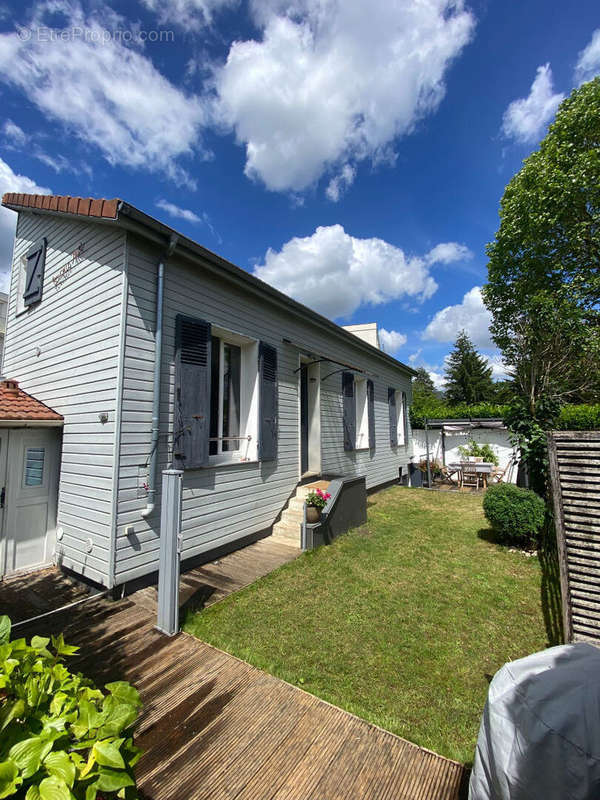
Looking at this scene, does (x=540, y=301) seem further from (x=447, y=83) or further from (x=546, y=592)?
(x=546, y=592)

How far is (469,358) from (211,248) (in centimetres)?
3458

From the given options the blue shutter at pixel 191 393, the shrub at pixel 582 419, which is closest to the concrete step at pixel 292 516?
the blue shutter at pixel 191 393

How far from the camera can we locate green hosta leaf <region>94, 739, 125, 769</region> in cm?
75

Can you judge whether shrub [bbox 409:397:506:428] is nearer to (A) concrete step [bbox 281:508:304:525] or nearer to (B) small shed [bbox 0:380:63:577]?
(A) concrete step [bbox 281:508:304:525]

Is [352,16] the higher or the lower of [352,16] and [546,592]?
the higher

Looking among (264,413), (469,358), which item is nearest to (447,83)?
(264,413)

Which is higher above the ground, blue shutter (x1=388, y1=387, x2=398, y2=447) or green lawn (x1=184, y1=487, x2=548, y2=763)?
blue shutter (x1=388, y1=387, x2=398, y2=447)

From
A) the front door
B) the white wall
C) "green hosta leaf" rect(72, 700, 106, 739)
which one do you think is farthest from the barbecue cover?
the white wall

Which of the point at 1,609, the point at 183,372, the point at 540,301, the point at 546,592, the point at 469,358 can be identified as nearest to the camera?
the point at 1,609

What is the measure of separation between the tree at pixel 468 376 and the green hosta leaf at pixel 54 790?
37415 millimetres

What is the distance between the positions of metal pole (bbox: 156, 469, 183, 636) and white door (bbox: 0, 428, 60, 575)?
2.62m

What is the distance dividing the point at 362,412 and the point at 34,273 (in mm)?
8388

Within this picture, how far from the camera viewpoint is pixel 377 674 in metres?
2.80

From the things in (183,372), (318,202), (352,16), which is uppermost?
(318,202)
